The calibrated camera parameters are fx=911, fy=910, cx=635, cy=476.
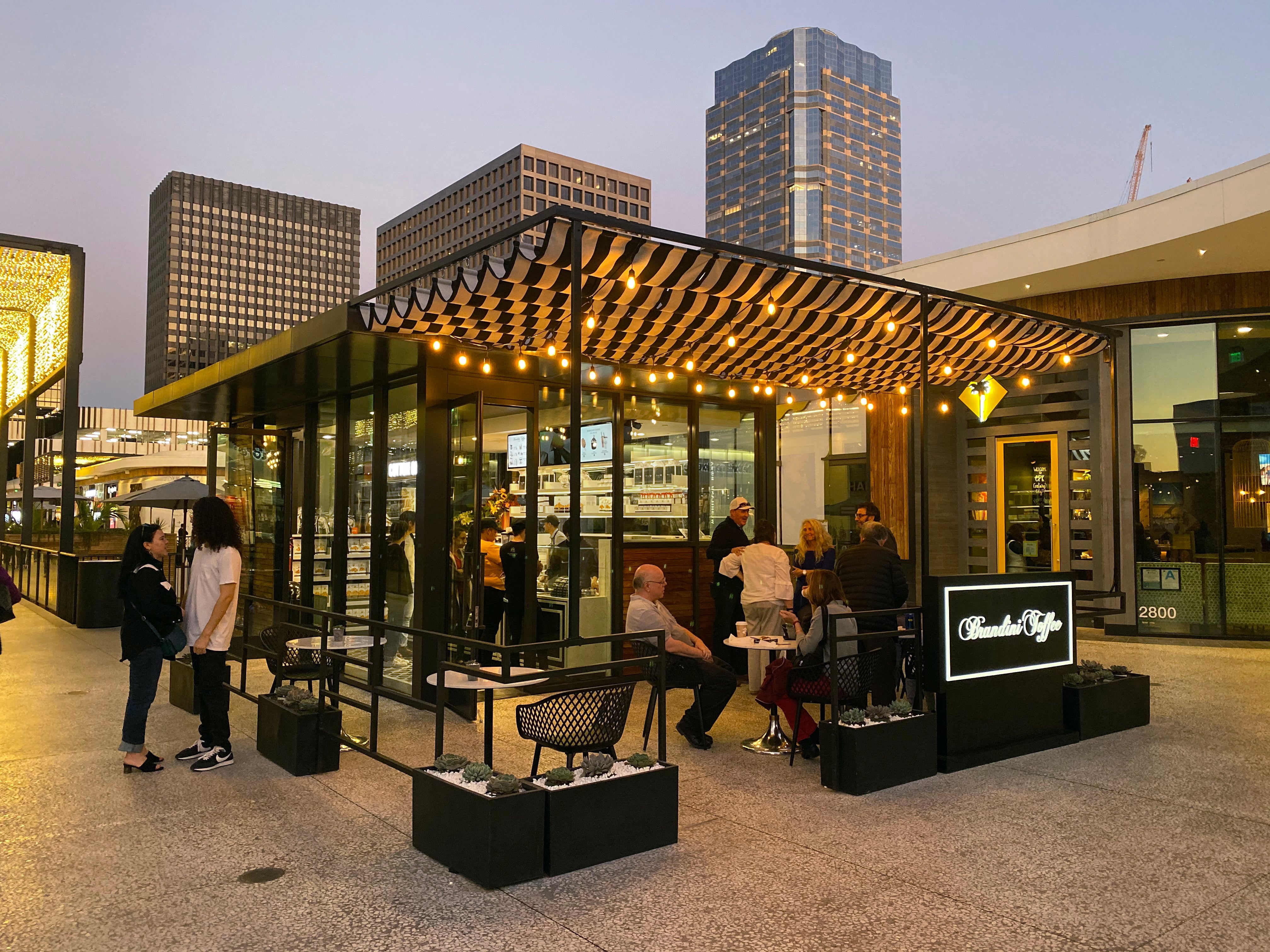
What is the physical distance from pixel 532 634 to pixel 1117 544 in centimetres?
583

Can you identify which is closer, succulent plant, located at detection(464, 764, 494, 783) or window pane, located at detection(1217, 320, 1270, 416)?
succulent plant, located at detection(464, 764, 494, 783)

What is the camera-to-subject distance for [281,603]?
5.38 metres

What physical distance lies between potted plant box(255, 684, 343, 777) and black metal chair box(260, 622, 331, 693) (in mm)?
220

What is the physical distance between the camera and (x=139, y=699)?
5.45 m

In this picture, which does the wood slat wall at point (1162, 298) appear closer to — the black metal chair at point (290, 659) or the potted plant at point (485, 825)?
the black metal chair at point (290, 659)

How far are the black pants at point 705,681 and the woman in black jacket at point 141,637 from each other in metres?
3.14

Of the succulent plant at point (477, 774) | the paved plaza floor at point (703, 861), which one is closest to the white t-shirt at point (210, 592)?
the paved plaza floor at point (703, 861)

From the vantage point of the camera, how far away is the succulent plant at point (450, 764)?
162 inches

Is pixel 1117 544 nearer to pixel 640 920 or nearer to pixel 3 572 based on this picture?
pixel 640 920

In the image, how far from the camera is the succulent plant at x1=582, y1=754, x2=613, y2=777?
13.5 feet

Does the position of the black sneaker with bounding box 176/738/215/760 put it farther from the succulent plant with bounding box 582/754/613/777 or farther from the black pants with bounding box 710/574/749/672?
the black pants with bounding box 710/574/749/672

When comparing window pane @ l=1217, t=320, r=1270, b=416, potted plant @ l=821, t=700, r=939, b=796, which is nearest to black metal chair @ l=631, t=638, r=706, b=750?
potted plant @ l=821, t=700, r=939, b=796

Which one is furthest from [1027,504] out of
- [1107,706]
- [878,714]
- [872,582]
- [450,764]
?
[450,764]

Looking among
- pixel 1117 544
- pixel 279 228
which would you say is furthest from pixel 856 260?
pixel 1117 544
